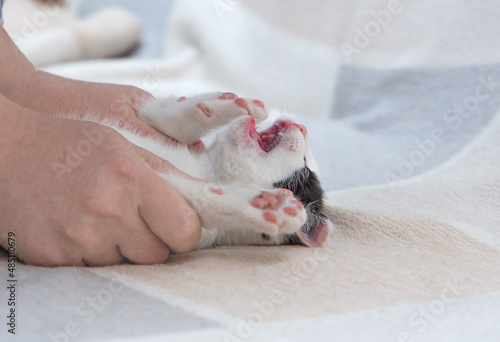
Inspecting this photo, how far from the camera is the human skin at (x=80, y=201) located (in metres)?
0.69

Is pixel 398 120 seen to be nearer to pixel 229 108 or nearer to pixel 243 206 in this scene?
pixel 229 108

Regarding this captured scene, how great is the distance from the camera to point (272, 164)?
36.2 inches

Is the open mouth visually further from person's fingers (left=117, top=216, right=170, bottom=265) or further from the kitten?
person's fingers (left=117, top=216, right=170, bottom=265)

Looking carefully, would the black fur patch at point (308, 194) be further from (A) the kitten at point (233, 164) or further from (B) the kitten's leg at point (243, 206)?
(B) the kitten's leg at point (243, 206)

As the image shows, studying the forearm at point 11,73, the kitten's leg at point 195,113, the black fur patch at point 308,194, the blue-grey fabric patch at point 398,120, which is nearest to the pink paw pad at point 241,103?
the kitten's leg at point 195,113

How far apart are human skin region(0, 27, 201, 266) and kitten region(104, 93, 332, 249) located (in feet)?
0.18

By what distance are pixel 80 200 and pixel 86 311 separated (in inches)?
6.0

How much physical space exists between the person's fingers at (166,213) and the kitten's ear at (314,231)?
0.22 metres

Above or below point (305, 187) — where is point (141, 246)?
below

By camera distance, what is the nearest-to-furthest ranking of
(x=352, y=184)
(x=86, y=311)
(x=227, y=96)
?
1. (x=86, y=311)
2. (x=227, y=96)
3. (x=352, y=184)

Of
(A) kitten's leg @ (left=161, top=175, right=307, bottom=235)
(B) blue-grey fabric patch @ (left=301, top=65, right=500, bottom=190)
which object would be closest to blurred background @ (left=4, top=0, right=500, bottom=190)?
(B) blue-grey fabric patch @ (left=301, top=65, right=500, bottom=190)

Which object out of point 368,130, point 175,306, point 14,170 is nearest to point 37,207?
point 14,170

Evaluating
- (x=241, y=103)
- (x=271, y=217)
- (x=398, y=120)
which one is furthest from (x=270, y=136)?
(x=398, y=120)

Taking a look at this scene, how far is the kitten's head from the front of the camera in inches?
35.6
